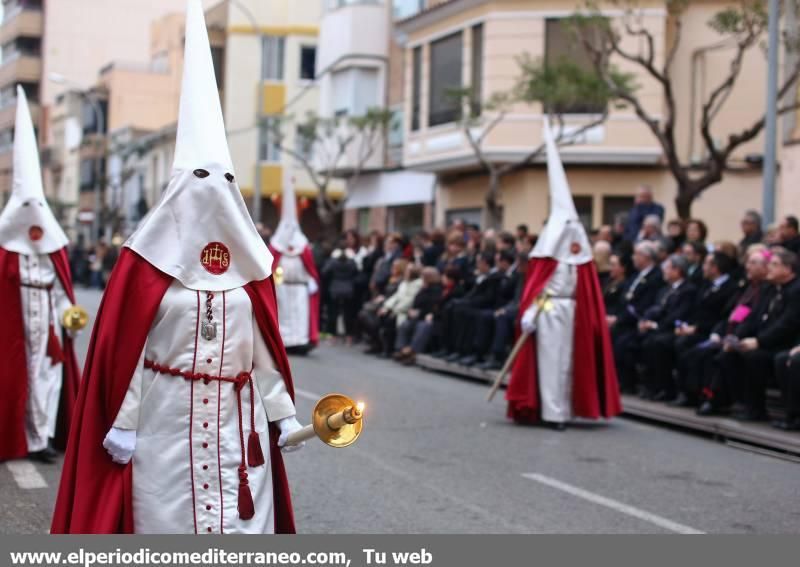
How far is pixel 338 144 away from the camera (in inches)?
1497

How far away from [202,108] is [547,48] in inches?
963

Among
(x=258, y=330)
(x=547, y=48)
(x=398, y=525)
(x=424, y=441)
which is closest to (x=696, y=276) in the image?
(x=424, y=441)

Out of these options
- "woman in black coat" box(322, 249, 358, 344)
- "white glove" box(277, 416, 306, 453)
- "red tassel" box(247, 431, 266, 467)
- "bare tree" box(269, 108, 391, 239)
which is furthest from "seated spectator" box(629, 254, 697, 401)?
"bare tree" box(269, 108, 391, 239)

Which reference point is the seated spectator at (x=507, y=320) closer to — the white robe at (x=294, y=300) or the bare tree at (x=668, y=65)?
the white robe at (x=294, y=300)

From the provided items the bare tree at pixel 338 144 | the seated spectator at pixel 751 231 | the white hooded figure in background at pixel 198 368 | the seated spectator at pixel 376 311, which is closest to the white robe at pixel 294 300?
the seated spectator at pixel 376 311

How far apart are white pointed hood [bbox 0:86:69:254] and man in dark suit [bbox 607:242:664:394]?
303 inches

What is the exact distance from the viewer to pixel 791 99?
22.0 meters

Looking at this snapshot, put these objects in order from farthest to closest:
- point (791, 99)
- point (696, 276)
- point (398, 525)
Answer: point (791, 99)
point (696, 276)
point (398, 525)

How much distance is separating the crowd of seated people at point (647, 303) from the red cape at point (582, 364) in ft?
3.90

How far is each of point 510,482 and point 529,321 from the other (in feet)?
11.4

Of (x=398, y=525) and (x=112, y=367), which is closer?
(x=112, y=367)

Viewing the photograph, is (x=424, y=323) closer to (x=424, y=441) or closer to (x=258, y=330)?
(x=424, y=441)

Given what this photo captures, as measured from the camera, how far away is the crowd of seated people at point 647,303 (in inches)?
507

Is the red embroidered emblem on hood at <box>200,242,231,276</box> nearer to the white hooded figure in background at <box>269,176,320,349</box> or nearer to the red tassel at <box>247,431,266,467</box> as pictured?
the red tassel at <box>247,431,266,467</box>
